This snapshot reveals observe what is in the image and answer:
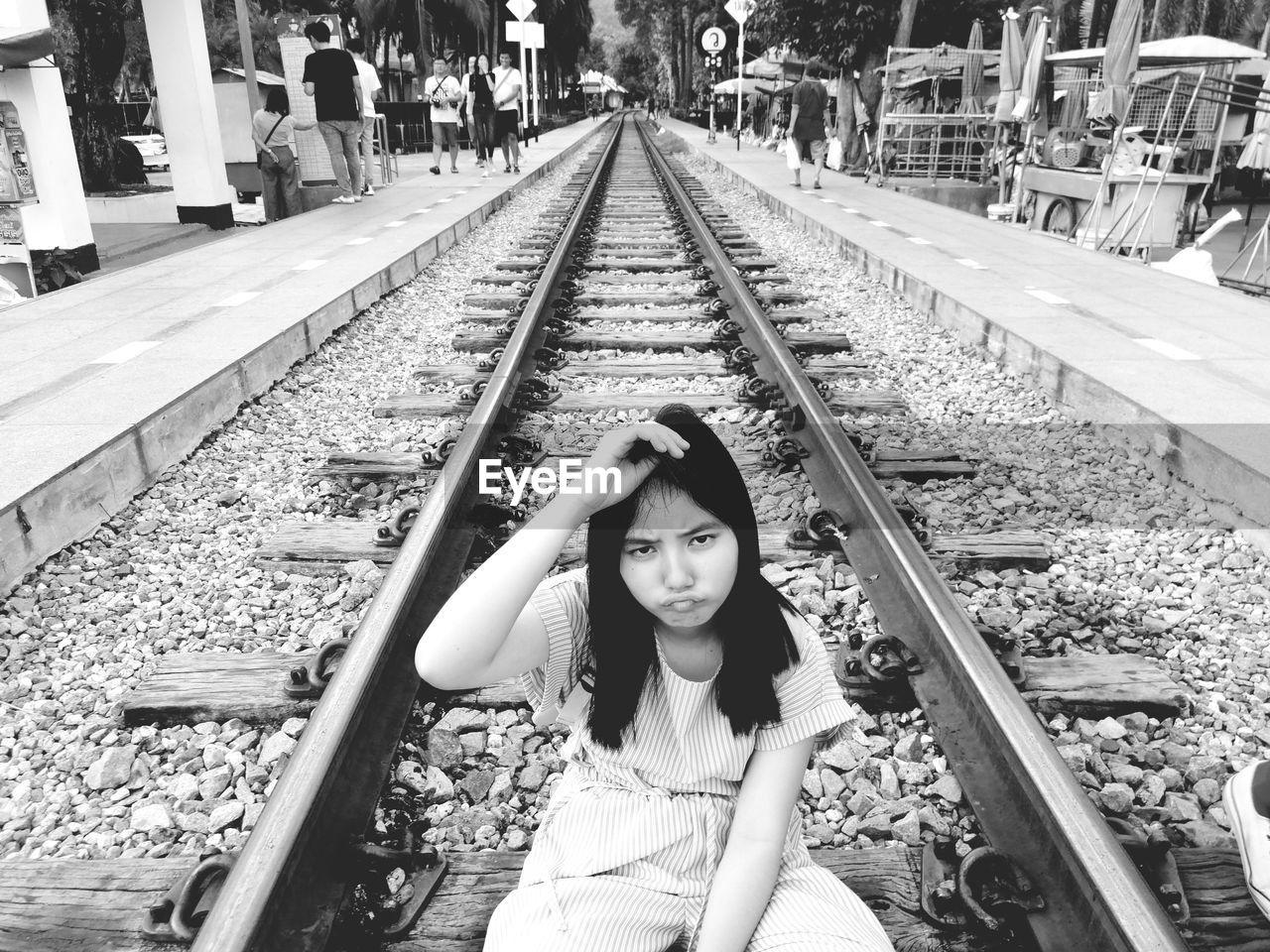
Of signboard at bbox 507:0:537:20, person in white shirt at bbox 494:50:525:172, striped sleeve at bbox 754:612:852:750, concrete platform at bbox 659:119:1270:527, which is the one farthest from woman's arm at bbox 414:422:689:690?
signboard at bbox 507:0:537:20

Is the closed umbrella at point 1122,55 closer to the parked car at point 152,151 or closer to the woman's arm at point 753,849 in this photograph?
the woman's arm at point 753,849

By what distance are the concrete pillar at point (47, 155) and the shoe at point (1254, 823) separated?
8.56 metres

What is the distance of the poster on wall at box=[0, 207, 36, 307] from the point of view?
23.2 feet

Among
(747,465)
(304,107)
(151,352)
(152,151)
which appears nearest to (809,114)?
(304,107)

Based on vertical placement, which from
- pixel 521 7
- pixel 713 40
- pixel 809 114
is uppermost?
pixel 521 7

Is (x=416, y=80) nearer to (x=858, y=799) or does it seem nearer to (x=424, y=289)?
(x=424, y=289)

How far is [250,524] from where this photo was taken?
355cm

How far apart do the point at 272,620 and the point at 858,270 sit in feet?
21.9

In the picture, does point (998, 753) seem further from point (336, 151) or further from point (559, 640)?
point (336, 151)

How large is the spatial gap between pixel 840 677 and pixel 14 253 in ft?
23.2

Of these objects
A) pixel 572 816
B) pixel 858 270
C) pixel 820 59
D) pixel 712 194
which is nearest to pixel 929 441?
pixel 572 816

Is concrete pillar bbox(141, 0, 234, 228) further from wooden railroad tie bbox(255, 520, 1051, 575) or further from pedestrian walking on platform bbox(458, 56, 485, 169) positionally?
wooden railroad tie bbox(255, 520, 1051, 575)

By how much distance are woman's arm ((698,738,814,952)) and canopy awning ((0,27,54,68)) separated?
7708mm

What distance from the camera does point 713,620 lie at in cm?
160
